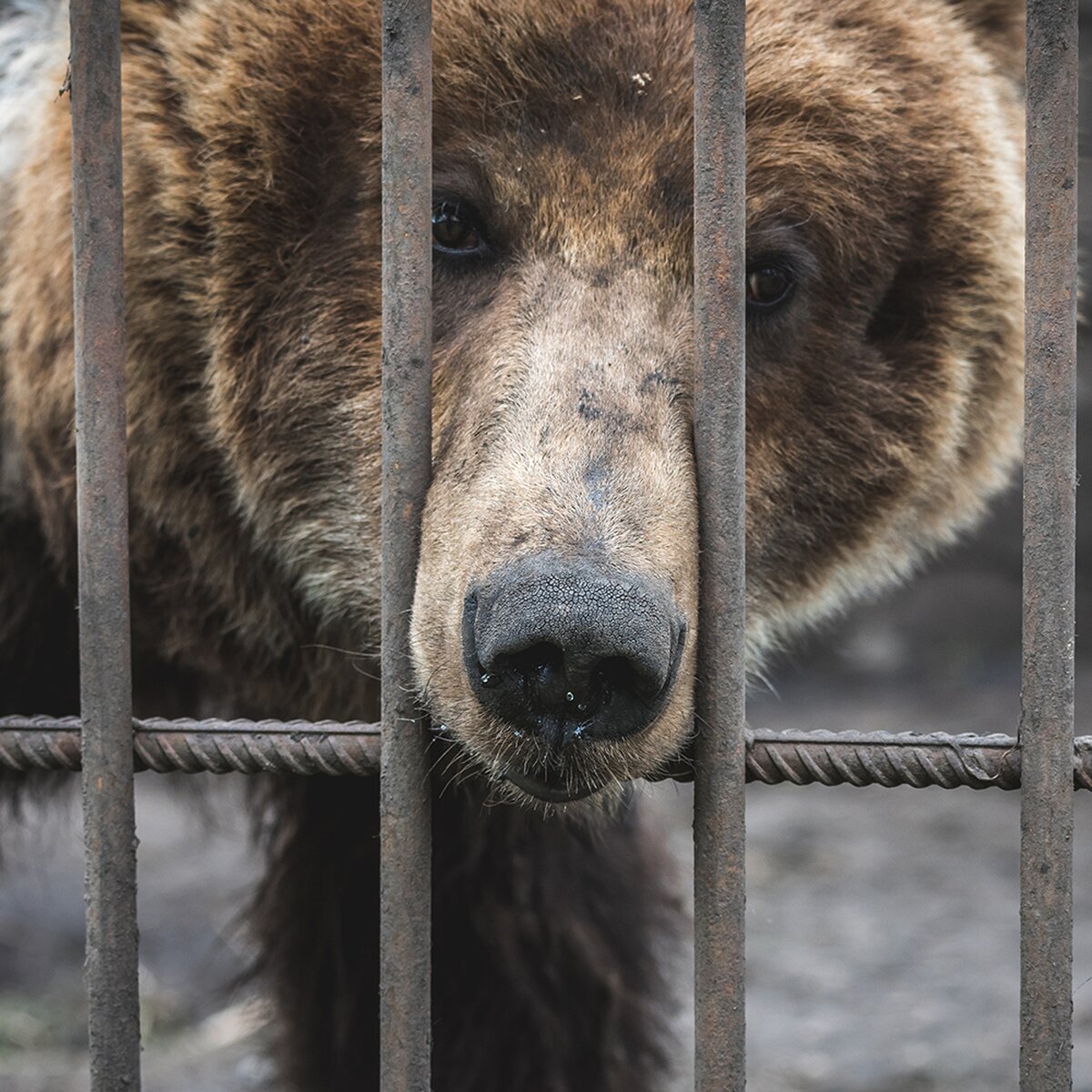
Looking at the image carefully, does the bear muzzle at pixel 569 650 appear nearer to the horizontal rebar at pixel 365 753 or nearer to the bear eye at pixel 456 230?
the horizontal rebar at pixel 365 753

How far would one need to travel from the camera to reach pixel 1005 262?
2660mm

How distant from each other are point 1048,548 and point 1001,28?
1588mm

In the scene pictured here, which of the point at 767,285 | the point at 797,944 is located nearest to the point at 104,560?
the point at 767,285

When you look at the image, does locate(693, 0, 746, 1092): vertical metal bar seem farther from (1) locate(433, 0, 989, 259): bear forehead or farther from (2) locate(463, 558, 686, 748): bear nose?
(1) locate(433, 0, 989, 259): bear forehead

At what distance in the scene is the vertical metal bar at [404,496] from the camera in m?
1.67

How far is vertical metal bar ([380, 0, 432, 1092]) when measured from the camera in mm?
1666

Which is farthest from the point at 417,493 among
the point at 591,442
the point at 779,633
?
the point at 779,633

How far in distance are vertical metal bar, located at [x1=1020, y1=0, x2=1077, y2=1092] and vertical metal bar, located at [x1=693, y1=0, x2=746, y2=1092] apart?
31 cm

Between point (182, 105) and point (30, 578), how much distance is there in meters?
0.99

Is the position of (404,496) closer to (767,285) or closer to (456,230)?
(456,230)

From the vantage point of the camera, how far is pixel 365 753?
179cm

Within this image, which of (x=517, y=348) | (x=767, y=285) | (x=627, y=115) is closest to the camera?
(x=517, y=348)

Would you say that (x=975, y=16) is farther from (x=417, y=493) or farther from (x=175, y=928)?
(x=175, y=928)

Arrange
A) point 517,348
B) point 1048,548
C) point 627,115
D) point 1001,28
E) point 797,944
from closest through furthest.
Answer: point 1048,548
point 517,348
point 627,115
point 1001,28
point 797,944
